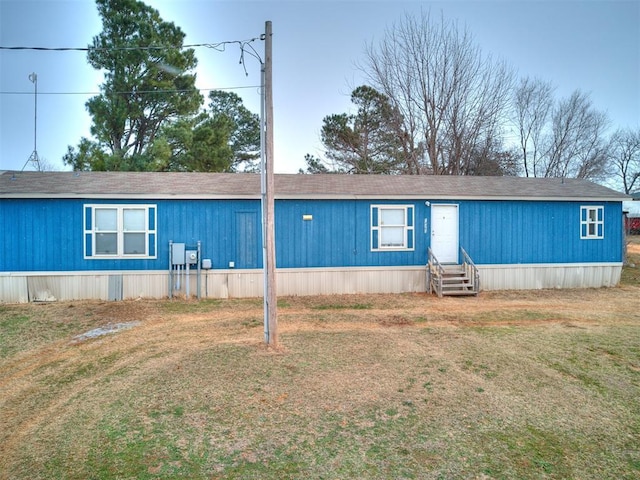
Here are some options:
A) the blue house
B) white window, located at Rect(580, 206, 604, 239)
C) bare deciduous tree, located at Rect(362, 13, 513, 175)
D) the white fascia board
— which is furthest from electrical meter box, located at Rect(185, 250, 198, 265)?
bare deciduous tree, located at Rect(362, 13, 513, 175)

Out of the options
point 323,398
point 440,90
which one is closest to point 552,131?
point 440,90

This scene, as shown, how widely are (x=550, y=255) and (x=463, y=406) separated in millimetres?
9560

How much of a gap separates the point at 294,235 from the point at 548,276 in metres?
7.91

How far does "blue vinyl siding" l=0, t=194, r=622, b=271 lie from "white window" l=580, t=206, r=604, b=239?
19cm

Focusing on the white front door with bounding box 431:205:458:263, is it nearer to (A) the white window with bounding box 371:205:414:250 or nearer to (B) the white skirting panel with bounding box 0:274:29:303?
(A) the white window with bounding box 371:205:414:250

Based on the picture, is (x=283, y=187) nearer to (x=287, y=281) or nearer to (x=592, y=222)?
(x=287, y=281)

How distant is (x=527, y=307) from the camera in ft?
31.0

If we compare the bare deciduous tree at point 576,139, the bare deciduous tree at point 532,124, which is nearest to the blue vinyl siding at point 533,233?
the bare deciduous tree at point 532,124

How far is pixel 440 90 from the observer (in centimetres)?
2338

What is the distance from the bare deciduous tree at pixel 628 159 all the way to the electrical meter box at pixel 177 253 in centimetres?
4115

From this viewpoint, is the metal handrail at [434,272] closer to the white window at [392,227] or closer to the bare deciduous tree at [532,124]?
the white window at [392,227]

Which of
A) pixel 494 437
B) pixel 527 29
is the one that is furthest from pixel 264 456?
pixel 527 29

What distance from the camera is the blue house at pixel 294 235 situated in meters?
10.0

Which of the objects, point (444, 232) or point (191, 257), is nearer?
point (191, 257)
